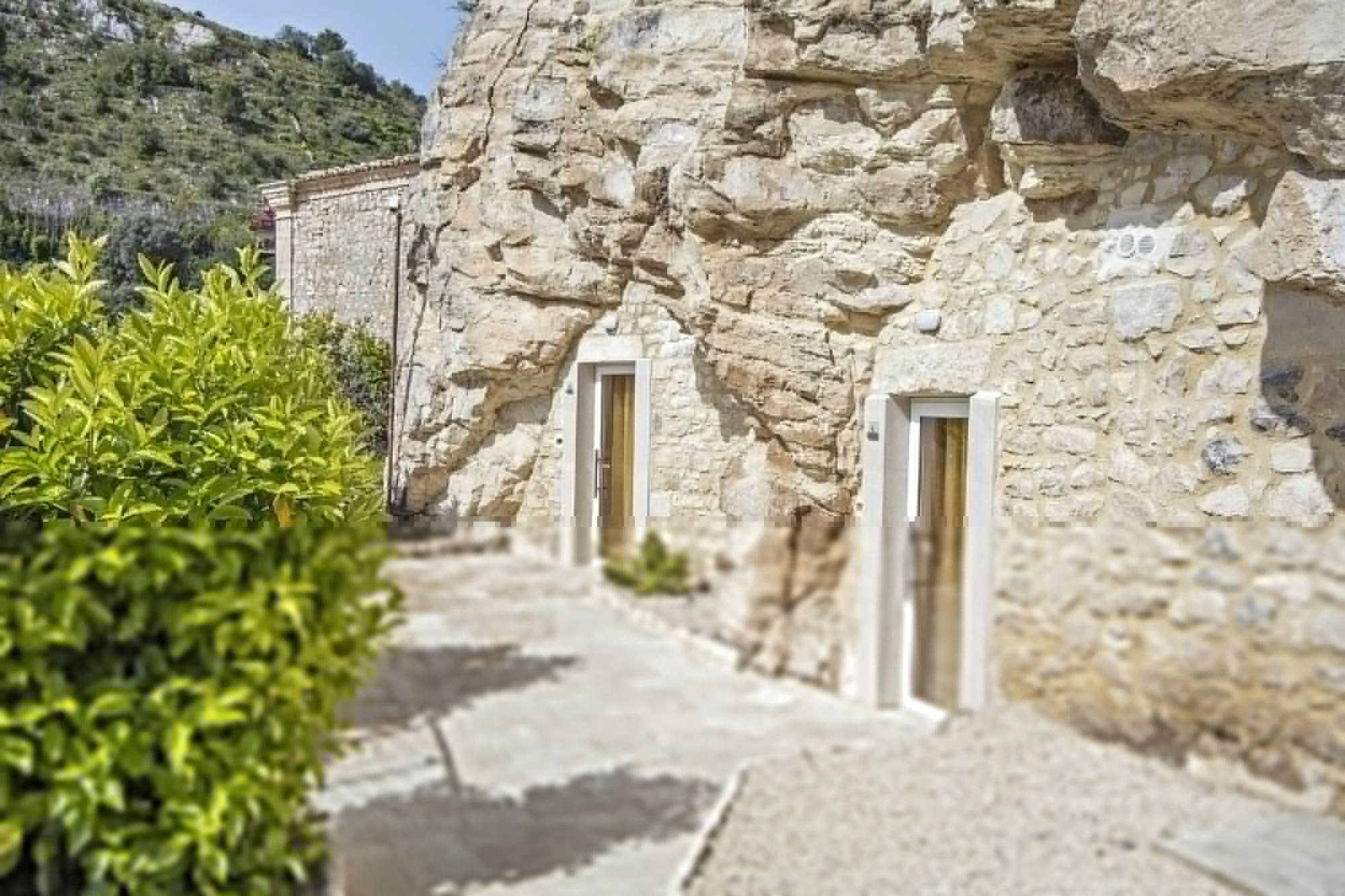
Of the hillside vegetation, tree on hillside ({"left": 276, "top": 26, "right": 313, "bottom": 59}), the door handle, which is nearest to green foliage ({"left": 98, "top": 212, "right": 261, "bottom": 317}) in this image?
the hillside vegetation

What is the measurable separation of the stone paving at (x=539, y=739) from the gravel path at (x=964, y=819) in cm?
3

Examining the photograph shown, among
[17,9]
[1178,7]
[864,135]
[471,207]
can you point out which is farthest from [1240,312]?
[17,9]

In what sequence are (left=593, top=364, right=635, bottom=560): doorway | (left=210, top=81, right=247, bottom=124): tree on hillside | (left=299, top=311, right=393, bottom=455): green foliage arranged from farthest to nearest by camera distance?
(left=210, top=81, right=247, bottom=124): tree on hillside → (left=299, top=311, right=393, bottom=455): green foliage → (left=593, top=364, right=635, bottom=560): doorway

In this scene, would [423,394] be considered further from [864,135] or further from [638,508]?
[864,135]

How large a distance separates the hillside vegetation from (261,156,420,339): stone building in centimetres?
41

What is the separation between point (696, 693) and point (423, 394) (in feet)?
20.3

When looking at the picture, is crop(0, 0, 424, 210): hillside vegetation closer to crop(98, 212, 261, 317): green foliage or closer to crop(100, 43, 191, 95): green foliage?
crop(100, 43, 191, 95): green foliage

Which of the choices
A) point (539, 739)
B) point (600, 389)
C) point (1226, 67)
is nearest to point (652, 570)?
point (539, 739)

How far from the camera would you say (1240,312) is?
3.12 meters

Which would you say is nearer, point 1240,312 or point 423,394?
point 1240,312

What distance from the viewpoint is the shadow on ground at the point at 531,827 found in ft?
2.55

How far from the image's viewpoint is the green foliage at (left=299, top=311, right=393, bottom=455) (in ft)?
30.0

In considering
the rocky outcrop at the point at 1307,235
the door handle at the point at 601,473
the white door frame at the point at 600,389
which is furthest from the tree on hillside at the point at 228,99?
the rocky outcrop at the point at 1307,235

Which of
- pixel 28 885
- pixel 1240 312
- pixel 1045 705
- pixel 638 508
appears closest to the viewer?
pixel 1045 705
